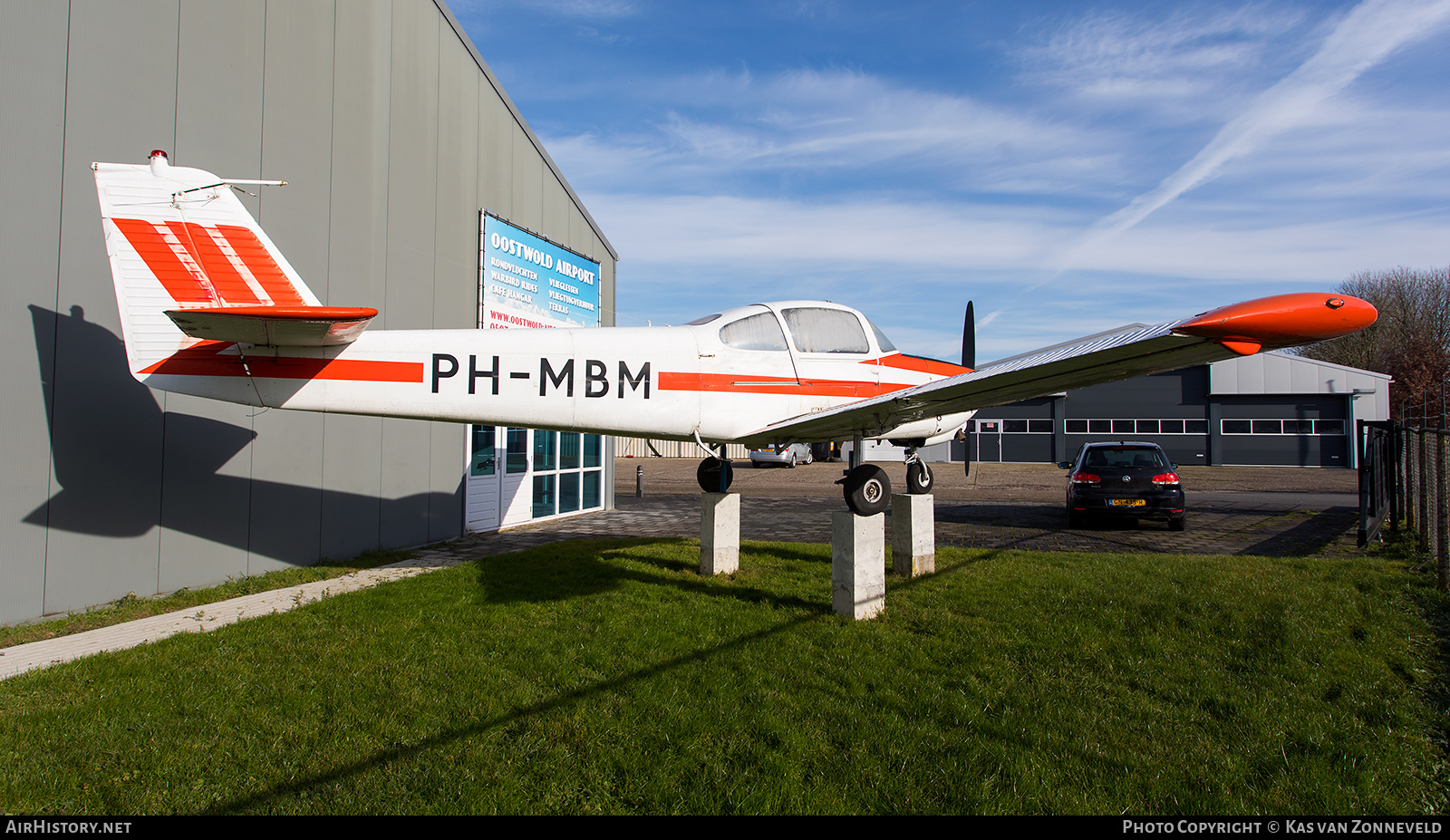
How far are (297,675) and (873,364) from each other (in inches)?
231

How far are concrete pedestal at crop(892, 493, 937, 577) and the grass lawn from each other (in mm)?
980

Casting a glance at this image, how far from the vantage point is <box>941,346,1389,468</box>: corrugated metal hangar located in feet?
114

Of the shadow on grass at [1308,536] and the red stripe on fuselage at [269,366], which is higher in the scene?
the red stripe on fuselage at [269,366]

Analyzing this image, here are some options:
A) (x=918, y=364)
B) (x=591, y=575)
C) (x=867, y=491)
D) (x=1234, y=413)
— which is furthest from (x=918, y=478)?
(x=1234, y=413)

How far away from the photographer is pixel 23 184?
5.78 metres

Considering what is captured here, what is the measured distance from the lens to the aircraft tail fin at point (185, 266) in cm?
513

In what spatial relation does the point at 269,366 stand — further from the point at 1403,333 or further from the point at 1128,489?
the point at 1403,333

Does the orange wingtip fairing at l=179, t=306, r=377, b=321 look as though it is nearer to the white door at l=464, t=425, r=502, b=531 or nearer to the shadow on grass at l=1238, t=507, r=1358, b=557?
the white door at l=464, t=425, r=502, b=531

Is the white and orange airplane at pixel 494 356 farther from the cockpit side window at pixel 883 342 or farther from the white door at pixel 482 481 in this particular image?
the white door at pixel 482 481

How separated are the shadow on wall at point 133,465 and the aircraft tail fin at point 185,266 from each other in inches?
63.1

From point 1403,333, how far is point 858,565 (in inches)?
2103

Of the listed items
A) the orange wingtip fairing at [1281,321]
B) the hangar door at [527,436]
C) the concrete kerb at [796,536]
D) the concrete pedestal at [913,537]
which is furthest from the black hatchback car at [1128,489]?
the hangar door at [527,436]
